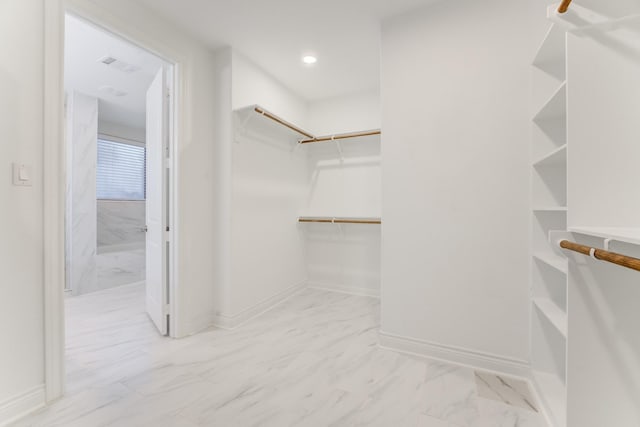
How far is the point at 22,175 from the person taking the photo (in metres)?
1.38

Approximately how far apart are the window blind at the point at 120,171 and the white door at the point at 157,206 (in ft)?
7.35

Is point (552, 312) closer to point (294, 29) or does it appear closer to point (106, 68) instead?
point (294, 29)

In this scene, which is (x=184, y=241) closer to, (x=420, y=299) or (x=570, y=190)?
(x=420, y=299)

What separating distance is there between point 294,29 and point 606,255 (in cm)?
238

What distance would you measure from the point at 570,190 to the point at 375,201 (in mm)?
2224

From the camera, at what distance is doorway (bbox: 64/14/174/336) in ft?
7.55

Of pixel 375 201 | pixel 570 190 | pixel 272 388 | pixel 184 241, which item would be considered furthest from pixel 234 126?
pixel 570 190

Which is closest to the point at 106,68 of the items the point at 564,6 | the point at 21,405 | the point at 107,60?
the point at 107,60

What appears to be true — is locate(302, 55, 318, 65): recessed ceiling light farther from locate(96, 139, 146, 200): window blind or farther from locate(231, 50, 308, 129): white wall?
locate(96, 139, 146, 200): window blind

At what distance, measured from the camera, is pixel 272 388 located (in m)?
1.60

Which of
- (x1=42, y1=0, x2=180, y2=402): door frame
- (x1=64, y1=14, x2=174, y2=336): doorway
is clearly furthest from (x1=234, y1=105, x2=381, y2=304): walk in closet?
(x1=42, y1=0, x2=180, y2=402): door frame

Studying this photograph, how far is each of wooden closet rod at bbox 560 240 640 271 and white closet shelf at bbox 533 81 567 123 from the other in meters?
0.74

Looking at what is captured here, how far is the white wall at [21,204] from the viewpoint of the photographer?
1326 millimetres

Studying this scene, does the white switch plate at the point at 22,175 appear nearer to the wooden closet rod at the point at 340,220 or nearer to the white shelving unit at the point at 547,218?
the wooden closet rod at the point at 340,220
